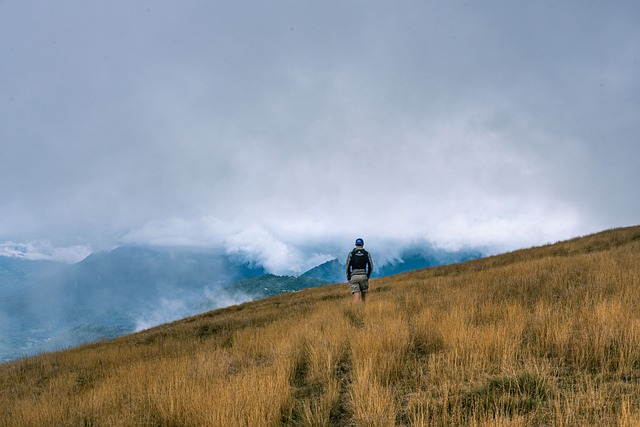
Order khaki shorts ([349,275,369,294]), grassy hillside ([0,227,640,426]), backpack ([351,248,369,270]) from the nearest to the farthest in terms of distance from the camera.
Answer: grassy hillside ([0,227,640,426]) < khaki shorts ([349,275,369,294]) < backpack ([351,248,369,270])

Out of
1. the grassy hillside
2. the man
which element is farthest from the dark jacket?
the grassy hillside

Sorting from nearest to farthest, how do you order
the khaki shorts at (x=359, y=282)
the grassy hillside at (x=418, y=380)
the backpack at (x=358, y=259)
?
the grassy hillside at (x=418, y=380) → the khaki shorts at (x=359, y=282) → the backpack at (x=358, y=259)

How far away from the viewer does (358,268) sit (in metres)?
12.8

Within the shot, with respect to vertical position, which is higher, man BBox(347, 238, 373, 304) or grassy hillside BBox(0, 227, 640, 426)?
man BBox(347, 238, 373, 304)

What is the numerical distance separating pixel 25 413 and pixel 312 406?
3872mm

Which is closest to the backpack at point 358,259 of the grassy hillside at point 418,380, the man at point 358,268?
the man at point 358,268

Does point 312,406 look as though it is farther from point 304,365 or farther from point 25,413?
point 25,413

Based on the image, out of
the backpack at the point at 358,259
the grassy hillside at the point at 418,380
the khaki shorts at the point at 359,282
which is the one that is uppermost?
the backpack at the point at 358,259

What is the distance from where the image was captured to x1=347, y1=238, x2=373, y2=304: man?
501 inches

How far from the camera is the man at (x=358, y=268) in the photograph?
12734 mm

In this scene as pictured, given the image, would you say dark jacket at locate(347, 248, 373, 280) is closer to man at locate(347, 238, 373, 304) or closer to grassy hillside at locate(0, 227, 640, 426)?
man at locate(347, 238, 373, 304)

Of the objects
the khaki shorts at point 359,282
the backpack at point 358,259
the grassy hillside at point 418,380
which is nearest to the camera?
the grassy hillside at point 418,380

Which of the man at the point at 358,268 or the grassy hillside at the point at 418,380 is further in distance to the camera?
the man at the point at 358,268

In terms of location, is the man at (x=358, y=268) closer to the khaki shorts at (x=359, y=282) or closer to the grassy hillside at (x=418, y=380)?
the khaki shorts at (x=359, y=282)
